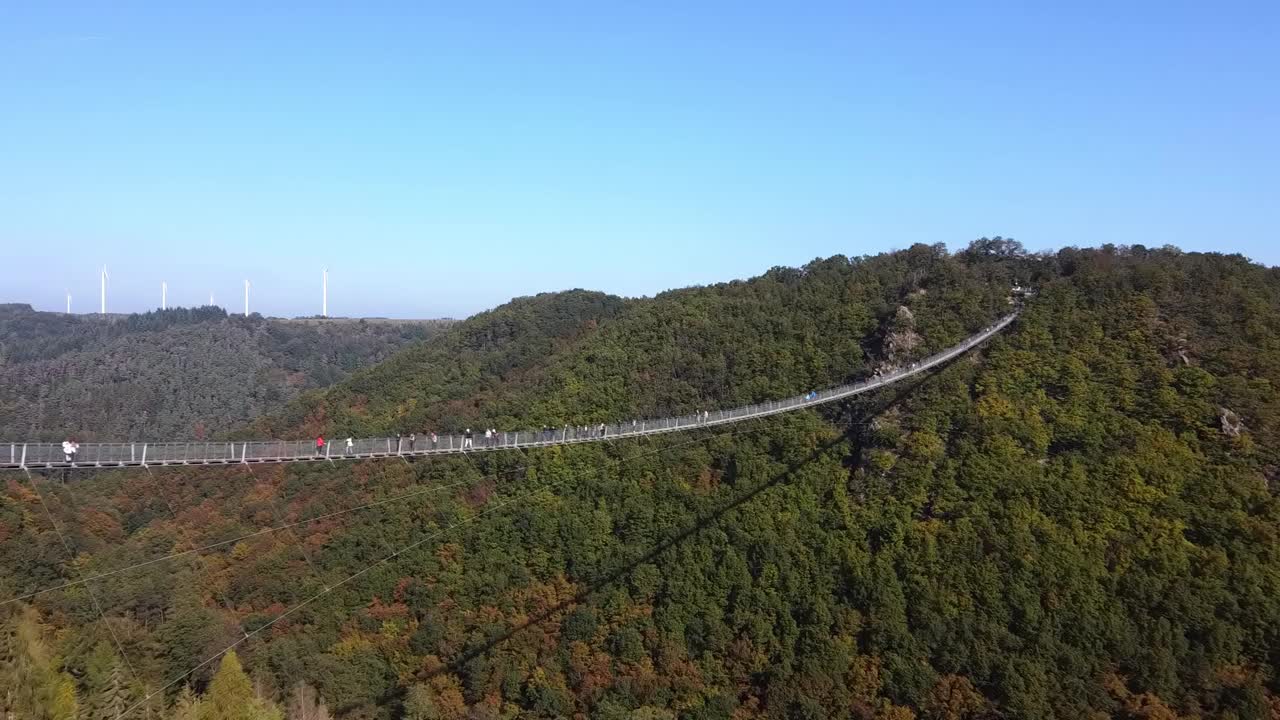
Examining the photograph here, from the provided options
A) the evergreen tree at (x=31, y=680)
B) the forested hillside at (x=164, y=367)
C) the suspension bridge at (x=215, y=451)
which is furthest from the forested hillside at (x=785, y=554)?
the forested hillside at (x=164, y=367)

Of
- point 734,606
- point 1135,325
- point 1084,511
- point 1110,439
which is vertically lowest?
point 734,606

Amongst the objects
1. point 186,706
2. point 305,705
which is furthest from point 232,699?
point 305,705

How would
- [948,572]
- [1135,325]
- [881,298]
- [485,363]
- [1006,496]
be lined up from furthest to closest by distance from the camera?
[485,363] → [881,298] → [1135,325] → [1006,496] → [948,572]

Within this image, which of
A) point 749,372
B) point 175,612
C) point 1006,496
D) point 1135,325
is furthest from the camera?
point 749,372

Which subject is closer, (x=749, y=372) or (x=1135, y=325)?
(x=1135, y=325)

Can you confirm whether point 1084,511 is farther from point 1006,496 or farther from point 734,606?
point 734,606

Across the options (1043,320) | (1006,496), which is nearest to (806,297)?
(1043,320)

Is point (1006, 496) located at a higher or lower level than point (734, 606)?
higher

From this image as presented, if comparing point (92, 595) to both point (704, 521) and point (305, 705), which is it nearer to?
point (305, 705)

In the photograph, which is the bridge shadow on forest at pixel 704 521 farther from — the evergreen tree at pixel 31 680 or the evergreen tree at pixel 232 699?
the evergreen tree at pixel 31 680
